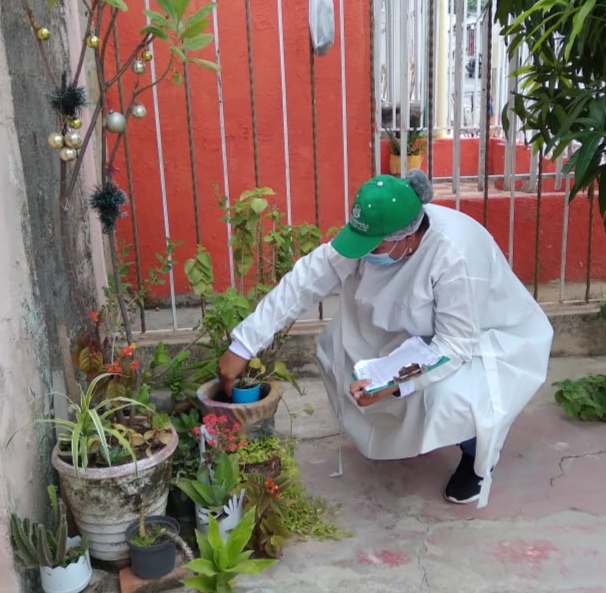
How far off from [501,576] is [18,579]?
1279 millimetres

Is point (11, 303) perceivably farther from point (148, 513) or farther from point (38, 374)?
point (148, 513)

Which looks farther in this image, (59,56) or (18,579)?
(59,56)

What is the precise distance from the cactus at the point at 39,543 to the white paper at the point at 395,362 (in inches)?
35.8

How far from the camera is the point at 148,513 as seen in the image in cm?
202

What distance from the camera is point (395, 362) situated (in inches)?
84.1

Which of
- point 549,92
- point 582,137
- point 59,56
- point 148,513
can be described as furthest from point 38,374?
point 549,92

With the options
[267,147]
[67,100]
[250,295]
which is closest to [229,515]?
[250,295]

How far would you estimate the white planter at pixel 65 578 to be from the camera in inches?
72.6

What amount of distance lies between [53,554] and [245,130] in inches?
99.7

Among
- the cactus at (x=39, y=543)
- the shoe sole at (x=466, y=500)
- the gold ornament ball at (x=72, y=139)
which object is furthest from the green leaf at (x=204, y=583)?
the gold ornament ball at (x=72, y=139)

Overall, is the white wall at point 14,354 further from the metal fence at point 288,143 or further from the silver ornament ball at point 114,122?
the metal fence at point 288,143

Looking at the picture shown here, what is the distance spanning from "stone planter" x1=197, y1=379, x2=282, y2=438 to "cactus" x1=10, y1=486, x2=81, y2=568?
59 cm

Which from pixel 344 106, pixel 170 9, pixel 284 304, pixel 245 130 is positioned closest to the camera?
pixel 170 9

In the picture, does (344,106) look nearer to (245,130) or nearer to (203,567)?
(245,130)
